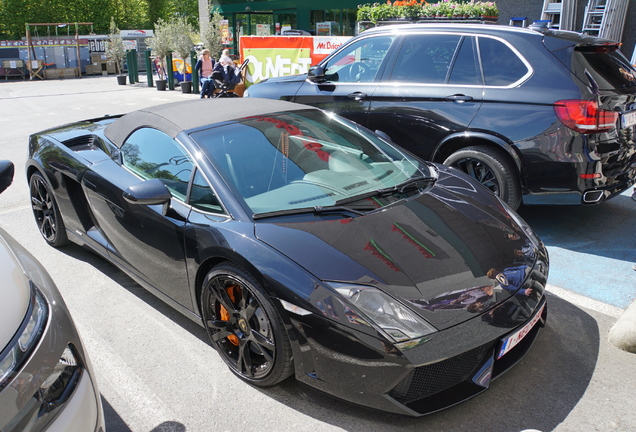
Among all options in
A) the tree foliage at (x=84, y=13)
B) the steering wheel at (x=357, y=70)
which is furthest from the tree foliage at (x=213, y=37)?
the tree foliage at (x=84, y=13)

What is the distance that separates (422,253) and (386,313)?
0.48m

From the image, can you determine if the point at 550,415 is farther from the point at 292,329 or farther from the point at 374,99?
the point at 374,99

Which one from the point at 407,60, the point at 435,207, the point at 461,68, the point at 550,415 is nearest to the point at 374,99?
the point at 407,60

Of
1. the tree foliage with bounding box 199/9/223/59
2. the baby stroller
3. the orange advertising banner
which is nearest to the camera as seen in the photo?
the orange advertising banner

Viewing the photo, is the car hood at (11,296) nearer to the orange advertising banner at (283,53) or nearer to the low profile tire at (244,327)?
the low profile tire at (244,327)

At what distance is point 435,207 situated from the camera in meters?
3.21

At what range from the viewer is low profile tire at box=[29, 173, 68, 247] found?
14.9 ft

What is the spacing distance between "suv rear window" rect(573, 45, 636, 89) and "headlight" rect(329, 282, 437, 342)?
10.5 ft

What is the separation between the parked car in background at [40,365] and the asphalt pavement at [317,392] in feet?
2.64

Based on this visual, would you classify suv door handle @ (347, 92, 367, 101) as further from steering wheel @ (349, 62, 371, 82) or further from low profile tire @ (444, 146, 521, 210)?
low profile tire @ (444, 146, 521, 210)

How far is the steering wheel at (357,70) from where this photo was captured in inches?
234

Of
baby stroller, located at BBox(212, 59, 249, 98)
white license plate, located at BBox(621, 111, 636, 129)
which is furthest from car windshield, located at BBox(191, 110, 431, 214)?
baby stroller, located at BBox(212, 59, 249, 98)

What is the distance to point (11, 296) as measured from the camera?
2.04 m

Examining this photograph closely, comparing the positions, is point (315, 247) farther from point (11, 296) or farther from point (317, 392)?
point (11, 296)
